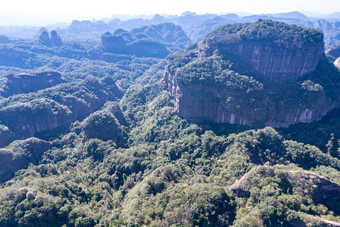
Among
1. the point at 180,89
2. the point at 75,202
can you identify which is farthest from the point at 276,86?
the point at 75,202

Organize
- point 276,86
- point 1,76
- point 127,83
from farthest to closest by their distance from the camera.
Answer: point 127,83, point 1,76, point 276,86

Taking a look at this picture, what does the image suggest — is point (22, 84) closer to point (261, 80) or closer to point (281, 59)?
point (261, 80)

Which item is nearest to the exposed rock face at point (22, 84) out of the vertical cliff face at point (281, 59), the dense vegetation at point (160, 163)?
the dense vegetation at point (160, 163)

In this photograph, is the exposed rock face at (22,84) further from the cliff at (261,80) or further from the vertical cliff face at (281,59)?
the vertical cliff face at (281,59)

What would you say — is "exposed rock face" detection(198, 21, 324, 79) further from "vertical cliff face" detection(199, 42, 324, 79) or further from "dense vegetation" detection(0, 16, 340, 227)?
"dense vegetation" detection(0, 16, 340, 227)

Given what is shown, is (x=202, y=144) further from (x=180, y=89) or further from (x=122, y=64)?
(x=122, y=64)

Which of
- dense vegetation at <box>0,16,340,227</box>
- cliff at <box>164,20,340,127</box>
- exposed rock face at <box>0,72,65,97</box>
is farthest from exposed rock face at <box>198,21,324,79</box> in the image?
exposed rock face at <box>0,72,65,97</box>

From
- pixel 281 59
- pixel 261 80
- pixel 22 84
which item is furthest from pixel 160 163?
pixel 22 84
